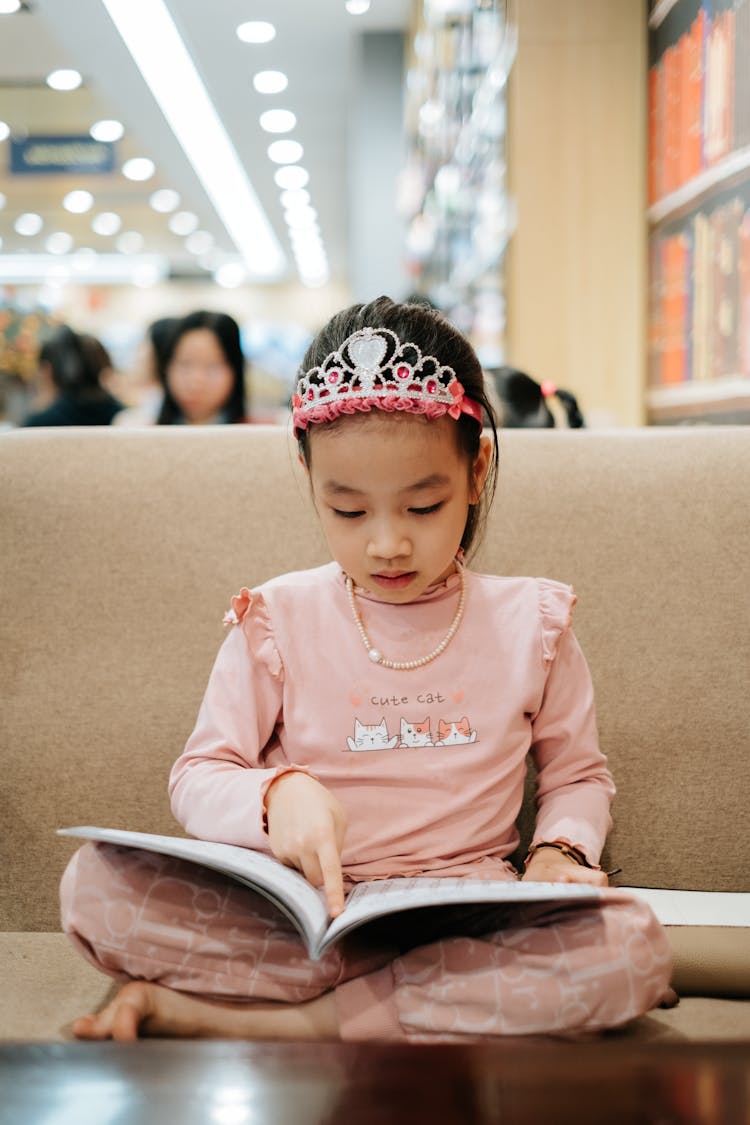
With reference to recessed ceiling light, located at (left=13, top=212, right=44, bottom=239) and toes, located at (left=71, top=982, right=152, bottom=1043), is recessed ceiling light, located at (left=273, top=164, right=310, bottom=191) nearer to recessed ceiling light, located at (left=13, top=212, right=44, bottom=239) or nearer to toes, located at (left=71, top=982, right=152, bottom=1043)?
recessed ceiling light, located at (left=13, top=212, right=44, bottom=239)

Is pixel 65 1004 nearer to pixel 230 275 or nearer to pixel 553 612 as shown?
pixel 553 612

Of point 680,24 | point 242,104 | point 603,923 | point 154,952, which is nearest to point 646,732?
point 603,923

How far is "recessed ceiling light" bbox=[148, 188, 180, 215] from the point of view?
9500 mm

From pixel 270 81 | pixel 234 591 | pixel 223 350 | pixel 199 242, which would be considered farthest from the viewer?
pixel 199 242

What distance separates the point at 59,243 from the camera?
40.4ft

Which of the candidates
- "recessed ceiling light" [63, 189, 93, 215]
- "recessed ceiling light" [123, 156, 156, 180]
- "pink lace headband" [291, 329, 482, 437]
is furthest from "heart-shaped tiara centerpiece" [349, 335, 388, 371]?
"recessed ceiling light" [63, 189, 93, 215]

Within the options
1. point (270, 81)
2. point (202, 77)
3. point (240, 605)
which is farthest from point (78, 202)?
point (240, 605)

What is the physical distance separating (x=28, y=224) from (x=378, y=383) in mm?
11048

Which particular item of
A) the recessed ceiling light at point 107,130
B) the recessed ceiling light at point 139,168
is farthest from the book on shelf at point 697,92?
the recessed ceiling light at point 139,168

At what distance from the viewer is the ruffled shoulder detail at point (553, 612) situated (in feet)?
3.71

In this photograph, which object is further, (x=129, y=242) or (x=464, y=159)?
(x=129, y=242)

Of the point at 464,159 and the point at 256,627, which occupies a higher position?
the point at 464,159

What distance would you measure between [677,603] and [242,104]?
20.9ft

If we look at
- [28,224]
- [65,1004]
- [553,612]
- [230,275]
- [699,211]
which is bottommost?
[65,1004]
